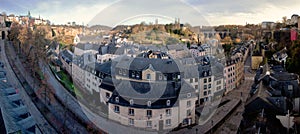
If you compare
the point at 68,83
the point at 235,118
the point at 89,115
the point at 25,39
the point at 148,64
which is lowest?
the point at 235,118

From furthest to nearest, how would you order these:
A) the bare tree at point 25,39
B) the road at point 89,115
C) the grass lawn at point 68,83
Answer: the bare tree at point 25,39
the grass lawn at point 68,83
the road at point 89,115

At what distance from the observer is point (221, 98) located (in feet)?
21.2

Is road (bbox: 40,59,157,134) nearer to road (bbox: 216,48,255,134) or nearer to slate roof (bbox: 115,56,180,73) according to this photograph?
slate roof (bbox: 115,56,180,73)

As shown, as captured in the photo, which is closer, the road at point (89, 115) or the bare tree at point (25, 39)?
the road at point (89, 115)

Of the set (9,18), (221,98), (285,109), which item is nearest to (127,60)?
(221,98)

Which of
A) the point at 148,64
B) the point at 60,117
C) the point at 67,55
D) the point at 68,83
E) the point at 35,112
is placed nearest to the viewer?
the point at 60,117

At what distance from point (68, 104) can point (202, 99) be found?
8.50 feet

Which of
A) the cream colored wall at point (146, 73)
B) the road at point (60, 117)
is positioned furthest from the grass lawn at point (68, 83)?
the cream colored wall at point (146, 73)

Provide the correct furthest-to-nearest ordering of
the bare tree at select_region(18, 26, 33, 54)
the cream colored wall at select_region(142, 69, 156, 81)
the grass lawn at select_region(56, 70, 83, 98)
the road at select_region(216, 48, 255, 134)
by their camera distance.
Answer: the bare tree at select_region(18, 26, 33, 54) < the grass lawn at select_region(56, 70, 83, 98) < the cream colored wall at select_region(142, 69, 156, 81) < the road at select_region(216, 48, 255, 134)

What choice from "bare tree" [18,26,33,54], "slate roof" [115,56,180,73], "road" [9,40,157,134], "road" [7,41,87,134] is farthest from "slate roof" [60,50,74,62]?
"slate roof" [115,56,180,73]

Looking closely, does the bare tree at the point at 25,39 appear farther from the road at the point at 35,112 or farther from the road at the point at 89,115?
the road at the point at 89,115

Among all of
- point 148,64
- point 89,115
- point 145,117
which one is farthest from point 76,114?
point 148,64

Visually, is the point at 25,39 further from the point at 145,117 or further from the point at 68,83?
the point at 145,117

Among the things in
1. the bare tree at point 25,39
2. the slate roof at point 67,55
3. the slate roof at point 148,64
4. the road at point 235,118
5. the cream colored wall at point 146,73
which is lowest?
the road at point 235,118
